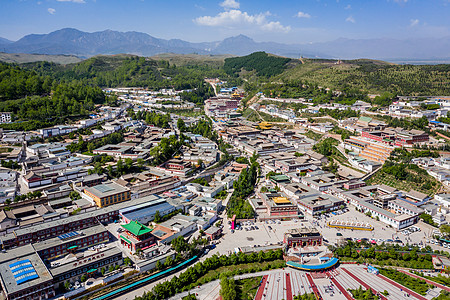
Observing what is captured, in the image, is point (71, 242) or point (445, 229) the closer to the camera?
point (71, 242)

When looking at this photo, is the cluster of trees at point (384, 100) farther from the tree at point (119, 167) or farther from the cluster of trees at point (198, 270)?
the tree at point (119, 167)

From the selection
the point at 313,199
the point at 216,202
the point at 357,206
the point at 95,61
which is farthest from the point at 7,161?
the point at 95,61

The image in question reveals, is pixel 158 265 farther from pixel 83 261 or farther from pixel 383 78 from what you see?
pixel 383 78

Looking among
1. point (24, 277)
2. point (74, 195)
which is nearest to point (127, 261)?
point (24, 277)

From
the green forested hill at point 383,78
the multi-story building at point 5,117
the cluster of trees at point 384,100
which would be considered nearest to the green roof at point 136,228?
the multi-story building at point 5,117

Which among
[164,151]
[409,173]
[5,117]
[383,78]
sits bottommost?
[409,173]

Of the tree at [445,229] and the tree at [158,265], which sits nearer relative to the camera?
the tree at [158,265]

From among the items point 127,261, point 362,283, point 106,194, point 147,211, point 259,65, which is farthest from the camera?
point 259,65
